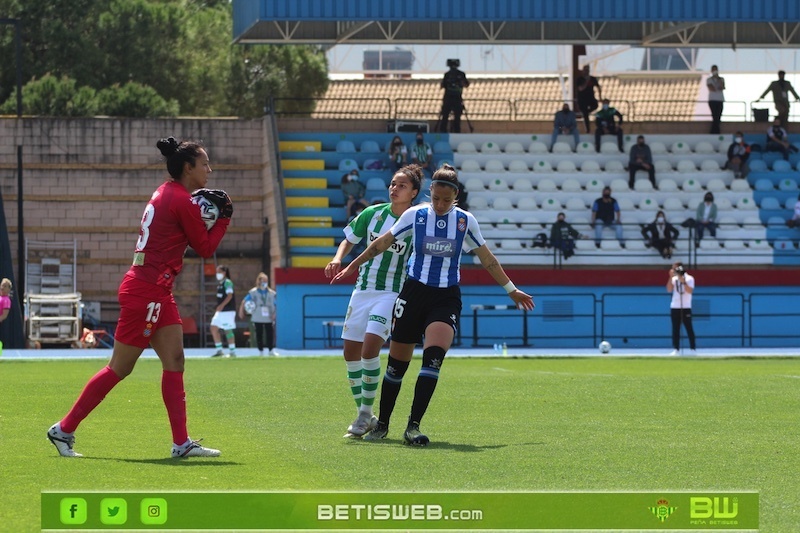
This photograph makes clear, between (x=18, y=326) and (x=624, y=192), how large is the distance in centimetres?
1358

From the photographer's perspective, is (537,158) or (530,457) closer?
(530,457)

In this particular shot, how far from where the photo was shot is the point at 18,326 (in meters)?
31.2

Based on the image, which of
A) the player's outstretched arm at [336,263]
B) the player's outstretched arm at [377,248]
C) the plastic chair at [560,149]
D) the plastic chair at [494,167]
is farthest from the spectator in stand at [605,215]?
the player's outstretched arm at [377,248]

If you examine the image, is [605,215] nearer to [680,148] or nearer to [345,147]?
[680,148]

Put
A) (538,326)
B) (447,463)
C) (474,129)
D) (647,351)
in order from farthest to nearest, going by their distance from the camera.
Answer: (474,129)
(538,326)
(647,351)
(447,463)

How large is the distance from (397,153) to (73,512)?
89.7ft

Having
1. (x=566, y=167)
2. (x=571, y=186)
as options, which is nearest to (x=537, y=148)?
(x=566, y=167)

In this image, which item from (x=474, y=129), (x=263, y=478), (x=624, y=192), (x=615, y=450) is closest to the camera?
(x=263, y=478)

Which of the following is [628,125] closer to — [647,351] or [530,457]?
[647,351]

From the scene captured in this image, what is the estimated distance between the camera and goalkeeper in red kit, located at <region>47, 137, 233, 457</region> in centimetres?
895

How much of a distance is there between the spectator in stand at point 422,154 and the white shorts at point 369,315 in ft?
72.8

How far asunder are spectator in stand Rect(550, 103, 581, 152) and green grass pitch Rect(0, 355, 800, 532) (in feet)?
57.1

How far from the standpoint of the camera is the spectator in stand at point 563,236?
104 ft

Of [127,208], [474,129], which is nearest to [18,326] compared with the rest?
[127,208]
